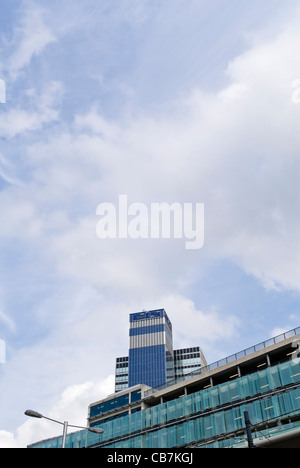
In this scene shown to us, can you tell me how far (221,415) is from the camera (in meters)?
50.3

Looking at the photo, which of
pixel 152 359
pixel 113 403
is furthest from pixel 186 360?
pixel 113 403

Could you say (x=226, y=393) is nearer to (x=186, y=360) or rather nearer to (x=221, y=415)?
(x=221, y=415)

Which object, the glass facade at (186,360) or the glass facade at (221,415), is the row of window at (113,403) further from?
the glass facade at (186,360)

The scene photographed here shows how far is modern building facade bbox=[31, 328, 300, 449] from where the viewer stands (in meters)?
44.7

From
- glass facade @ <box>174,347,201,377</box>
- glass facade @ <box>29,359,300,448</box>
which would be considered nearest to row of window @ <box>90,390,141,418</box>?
glass facade @ <box>29,359,300,448</box>

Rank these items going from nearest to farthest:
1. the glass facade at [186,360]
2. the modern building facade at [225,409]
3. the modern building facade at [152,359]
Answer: the modern building facade at [225,409]
the modern building facade at [152,359]
the glass facade at [186,360]

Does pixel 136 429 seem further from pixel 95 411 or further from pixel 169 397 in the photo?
pixel 95 411

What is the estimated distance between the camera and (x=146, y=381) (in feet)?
586

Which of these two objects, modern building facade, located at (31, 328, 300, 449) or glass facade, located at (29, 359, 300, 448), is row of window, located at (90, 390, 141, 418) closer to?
modern building facade, located at (31, 328, 300, 449)

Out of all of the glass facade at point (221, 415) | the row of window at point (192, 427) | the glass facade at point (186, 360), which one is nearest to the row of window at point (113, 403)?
the row of window at point (192, 427)

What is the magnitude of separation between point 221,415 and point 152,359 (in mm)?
139303

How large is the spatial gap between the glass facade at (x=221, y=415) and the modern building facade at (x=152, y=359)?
120m

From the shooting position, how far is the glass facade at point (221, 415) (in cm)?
4509
